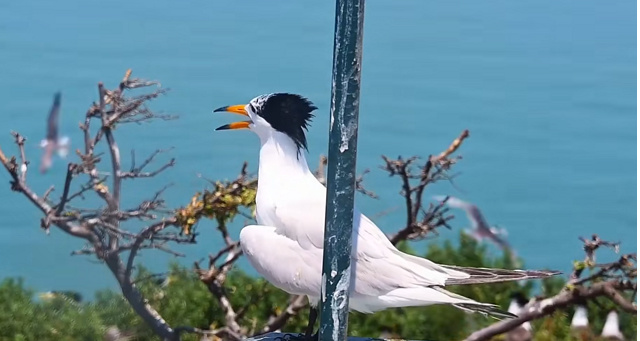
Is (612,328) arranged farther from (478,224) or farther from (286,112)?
(286,112)

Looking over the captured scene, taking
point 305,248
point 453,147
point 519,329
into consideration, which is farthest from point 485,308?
point 519,329

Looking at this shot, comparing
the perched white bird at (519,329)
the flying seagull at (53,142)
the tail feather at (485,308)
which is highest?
the flying seagull at (53,142)

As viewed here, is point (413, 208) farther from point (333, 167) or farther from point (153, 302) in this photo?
point (333, 167)

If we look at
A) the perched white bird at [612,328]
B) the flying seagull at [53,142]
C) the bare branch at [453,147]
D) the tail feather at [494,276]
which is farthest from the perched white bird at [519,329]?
the flying seagull at [53,142]

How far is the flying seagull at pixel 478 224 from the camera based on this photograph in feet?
9.68

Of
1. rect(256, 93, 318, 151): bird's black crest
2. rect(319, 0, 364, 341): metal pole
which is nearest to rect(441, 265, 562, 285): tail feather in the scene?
rect(319, 0, 364, 341): metal pole

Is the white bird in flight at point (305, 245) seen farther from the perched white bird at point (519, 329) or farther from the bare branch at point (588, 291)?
the perched white bird at point (519, 329)

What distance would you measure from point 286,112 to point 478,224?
865 millimetres

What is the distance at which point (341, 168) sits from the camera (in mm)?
2055

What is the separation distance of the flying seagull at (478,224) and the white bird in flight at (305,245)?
2.16 ft

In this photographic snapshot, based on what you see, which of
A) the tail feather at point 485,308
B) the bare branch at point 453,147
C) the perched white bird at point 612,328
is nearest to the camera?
the tail feather at point 485,308

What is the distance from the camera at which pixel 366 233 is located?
2.28m

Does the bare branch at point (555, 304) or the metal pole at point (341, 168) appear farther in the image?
the bare branch at point (555, 304)

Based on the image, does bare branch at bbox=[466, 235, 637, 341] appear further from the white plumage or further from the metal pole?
the metal pole
